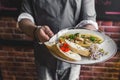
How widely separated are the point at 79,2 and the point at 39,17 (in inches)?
9.6

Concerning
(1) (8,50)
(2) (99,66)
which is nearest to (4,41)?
(1) (8,50)

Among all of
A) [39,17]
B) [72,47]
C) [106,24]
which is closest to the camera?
[72,47]

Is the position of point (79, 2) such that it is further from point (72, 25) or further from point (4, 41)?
point (4, 41)

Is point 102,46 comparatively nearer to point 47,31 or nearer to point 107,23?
point 47,31

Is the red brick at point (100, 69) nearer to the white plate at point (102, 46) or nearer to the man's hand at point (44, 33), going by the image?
the white plate at point (102, 46)

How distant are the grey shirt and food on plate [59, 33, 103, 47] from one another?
7cm

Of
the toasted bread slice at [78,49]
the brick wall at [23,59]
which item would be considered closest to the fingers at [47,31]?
the toasted bread slice at [78,49]

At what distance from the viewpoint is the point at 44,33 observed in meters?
1.32

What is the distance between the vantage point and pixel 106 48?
139cm

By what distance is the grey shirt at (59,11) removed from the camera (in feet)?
4.71

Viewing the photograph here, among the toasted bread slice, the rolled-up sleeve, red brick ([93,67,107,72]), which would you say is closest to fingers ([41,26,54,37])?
the toasted bread slice

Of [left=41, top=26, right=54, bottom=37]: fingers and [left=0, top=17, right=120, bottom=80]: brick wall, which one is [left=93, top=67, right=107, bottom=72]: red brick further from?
[left=41, top=26, right=54, bottom=37]: fingers

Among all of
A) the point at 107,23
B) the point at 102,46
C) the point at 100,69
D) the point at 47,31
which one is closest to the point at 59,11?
the point at 47,31

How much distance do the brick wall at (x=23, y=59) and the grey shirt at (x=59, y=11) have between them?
682 millimetres
